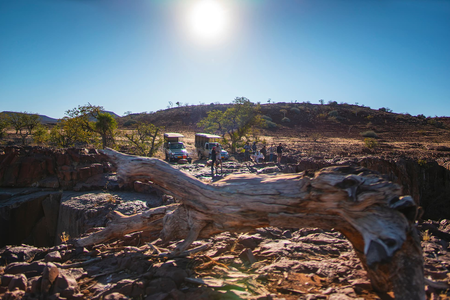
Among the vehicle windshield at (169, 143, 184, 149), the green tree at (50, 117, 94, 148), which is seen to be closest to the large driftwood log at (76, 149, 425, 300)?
the vehicle windshield at (169, 143, 184, 149)

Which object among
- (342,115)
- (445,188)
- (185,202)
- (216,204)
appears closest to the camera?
(216,204)

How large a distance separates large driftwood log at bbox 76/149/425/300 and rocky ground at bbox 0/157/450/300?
0.42 meters

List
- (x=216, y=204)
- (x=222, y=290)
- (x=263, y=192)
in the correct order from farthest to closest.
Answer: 1. (x=216, y=204)
2. (x=263, y=192)
3. (x=222, y=290)

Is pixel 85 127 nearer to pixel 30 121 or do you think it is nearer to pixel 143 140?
pixel 143 140

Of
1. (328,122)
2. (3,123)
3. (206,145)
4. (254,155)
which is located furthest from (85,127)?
(328,122)

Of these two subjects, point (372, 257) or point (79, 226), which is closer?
point (372, 257)

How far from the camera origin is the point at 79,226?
Result: 870 cm

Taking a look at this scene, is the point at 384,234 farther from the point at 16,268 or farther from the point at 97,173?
the point at 97,173

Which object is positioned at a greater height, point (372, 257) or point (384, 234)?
point (384, 234)

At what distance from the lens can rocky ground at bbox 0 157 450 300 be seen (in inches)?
133

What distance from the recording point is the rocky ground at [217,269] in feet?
11.1

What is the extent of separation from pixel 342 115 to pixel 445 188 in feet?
162

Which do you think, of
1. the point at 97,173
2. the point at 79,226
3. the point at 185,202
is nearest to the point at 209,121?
the point at 97,173

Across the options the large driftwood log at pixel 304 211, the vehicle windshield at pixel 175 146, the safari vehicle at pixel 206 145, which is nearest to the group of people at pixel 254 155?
the safari vehicle at pixel 206 145
